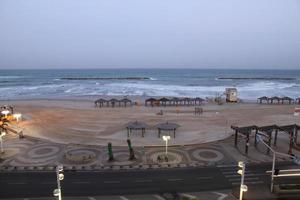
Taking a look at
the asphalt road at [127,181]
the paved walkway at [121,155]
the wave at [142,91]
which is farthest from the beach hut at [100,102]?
the asphalt road at [127,181]

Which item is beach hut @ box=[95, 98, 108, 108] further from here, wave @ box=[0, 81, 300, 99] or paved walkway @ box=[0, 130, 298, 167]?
paved walkway @ box=[0, 130, 298, 167]

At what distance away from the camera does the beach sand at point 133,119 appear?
38.2m

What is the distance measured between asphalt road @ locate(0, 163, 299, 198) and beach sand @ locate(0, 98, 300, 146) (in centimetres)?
898

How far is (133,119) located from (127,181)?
986 inches

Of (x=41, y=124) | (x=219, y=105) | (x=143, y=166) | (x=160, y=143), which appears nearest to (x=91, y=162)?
(x=143, y=166)

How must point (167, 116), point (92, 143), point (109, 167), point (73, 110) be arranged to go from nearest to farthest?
point (109, 167) → point (92, 143) → point (167, 116) → point (73, 110)

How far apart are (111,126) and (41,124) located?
13.2 m

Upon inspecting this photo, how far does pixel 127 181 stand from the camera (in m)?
25.2

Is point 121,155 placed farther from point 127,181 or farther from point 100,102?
point 100,102

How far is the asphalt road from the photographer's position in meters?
23.5

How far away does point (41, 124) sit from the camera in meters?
46.8

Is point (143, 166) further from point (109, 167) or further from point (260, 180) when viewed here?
point (260, 180)

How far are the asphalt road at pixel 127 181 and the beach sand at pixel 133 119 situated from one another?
8.98 meters

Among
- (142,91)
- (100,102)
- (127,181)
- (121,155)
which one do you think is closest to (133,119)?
(100,102)
